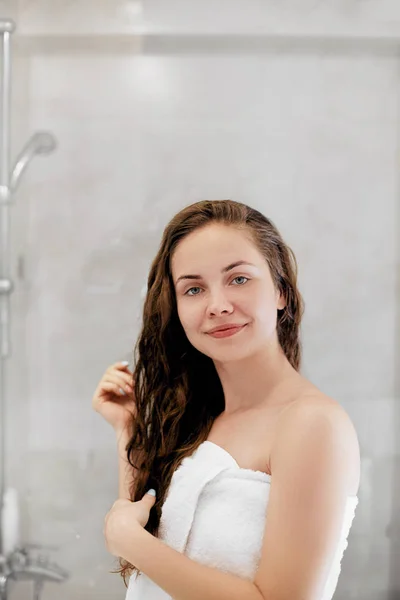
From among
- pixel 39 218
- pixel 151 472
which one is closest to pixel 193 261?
pixel 151 472

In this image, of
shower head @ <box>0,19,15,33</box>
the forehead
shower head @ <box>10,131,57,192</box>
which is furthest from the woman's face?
shower head @ <box>0,19,15,33</box>

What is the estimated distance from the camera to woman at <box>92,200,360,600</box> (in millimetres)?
864

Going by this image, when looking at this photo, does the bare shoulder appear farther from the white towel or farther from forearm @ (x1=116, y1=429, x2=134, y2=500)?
forearm @ (x1=116, y1=429, x2=134, y2=500)

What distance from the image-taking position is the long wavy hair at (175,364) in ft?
3.49

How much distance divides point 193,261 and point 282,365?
21 centimetres

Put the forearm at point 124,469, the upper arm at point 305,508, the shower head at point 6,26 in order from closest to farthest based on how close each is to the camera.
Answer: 1. the upper arm at point 305,508
2. the forearm at point 124,469
3. the shower head at point 6,26

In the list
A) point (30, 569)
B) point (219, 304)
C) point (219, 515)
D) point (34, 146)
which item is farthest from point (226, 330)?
point (30, 569)

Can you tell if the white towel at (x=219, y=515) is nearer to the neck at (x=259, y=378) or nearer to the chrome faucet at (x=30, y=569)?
the neck at (x=259, y=378)

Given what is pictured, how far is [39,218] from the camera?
1.41 meters

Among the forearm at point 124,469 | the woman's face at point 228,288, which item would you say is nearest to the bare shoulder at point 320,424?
the woman's face at point 228,288

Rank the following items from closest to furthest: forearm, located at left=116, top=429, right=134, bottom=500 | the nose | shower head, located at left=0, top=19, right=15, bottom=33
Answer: the nose
forearm, located at left=116, top=429, right=134, bottom=500
shower head, located at left=0, top=19, right=15, bottom=33

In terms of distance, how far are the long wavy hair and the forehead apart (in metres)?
0.01

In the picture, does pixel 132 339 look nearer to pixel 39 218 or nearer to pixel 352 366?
pixel 39 218

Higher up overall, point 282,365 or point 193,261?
point 193,261
